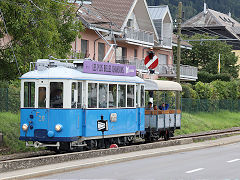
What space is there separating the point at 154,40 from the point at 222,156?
1287 inches

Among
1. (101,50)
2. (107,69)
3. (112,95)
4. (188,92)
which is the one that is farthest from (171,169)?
(188,92)

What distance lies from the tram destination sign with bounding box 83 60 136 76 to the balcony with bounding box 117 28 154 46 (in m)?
23.0

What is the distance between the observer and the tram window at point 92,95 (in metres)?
19.0

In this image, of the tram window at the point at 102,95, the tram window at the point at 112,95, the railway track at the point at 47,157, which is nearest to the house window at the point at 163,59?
the railway track at the point at 47,157

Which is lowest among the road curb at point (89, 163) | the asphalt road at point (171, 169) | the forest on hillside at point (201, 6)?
the asphalt road at point (171, 169)

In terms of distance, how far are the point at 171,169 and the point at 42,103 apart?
207 inches

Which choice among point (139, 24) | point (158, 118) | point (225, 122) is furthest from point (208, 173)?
point (139, 24)

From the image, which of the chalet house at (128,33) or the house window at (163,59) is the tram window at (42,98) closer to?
the chalet house at (128,33)

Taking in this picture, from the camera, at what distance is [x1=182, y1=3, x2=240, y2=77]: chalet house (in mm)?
97812

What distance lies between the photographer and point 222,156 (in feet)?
65.0

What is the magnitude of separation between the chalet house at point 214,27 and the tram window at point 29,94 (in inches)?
3064

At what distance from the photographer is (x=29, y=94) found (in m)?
18.7

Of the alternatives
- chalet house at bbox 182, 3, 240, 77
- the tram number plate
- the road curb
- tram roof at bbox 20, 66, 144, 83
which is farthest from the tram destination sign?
chalet house at bbox 182, 3, 240, 77

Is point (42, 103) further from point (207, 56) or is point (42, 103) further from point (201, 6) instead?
point (201, 6)
